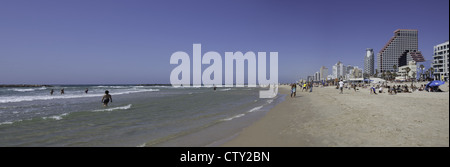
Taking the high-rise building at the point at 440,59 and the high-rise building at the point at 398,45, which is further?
the high-rise building at the point at 398,45

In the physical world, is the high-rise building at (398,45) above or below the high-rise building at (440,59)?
above

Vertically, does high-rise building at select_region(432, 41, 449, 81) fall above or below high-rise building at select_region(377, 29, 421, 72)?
below

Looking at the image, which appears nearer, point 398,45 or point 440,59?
point 440,59

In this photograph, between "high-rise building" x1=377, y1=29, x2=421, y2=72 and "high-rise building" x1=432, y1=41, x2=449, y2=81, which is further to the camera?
"high-rise building" x1=377, y1=29, x2=421, y2=72

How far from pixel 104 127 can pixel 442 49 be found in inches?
5226

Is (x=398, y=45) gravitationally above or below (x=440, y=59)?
above

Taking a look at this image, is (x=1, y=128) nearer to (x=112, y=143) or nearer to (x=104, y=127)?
(x=104, y=127)
